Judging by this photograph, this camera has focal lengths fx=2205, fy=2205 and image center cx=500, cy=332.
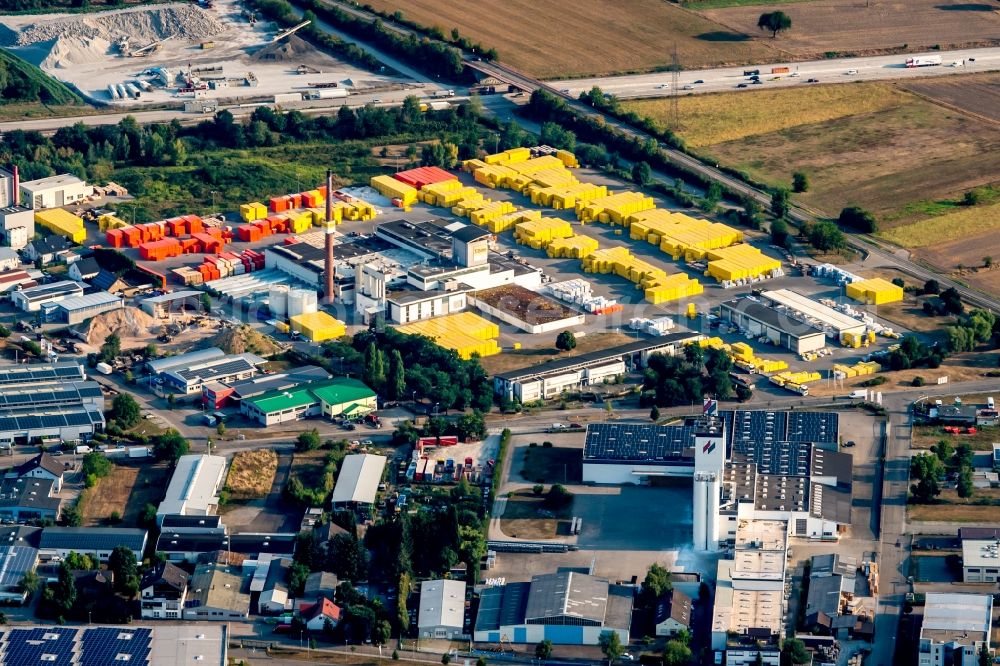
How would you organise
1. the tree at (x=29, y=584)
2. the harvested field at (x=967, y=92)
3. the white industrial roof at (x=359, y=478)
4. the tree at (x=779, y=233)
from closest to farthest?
the tree at (x=29, y=584), the white industrial roof at (x=359, y=478), the tree at (x=779, y=233), the harvested field at (x=967, y=92)

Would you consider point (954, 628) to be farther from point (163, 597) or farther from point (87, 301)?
point (87, 301)

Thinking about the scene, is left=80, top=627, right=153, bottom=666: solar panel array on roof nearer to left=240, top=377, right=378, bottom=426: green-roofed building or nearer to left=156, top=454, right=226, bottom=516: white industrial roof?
left=156, top=454, right=226, bottom=516: white industrial roof

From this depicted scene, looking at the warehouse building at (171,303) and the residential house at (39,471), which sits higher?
the residential house at (39,471)

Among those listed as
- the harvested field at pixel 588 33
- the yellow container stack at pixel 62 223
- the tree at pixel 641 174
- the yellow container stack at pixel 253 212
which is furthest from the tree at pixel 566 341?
the harvested field at pixel 588 33

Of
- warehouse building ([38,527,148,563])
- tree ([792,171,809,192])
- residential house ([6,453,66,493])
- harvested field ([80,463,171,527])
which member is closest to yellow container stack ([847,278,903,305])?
tree ([792,171,809,192])

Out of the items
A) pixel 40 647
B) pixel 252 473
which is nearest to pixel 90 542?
pixel 40 647

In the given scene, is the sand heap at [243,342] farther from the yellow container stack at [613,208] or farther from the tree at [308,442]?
the yellow container stack at [613,208]

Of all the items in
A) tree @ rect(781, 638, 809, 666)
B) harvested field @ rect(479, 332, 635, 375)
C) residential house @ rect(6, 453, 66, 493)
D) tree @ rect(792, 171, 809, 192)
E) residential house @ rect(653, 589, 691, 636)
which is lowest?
harvested field @ rect(479, 332, 635, 375)
